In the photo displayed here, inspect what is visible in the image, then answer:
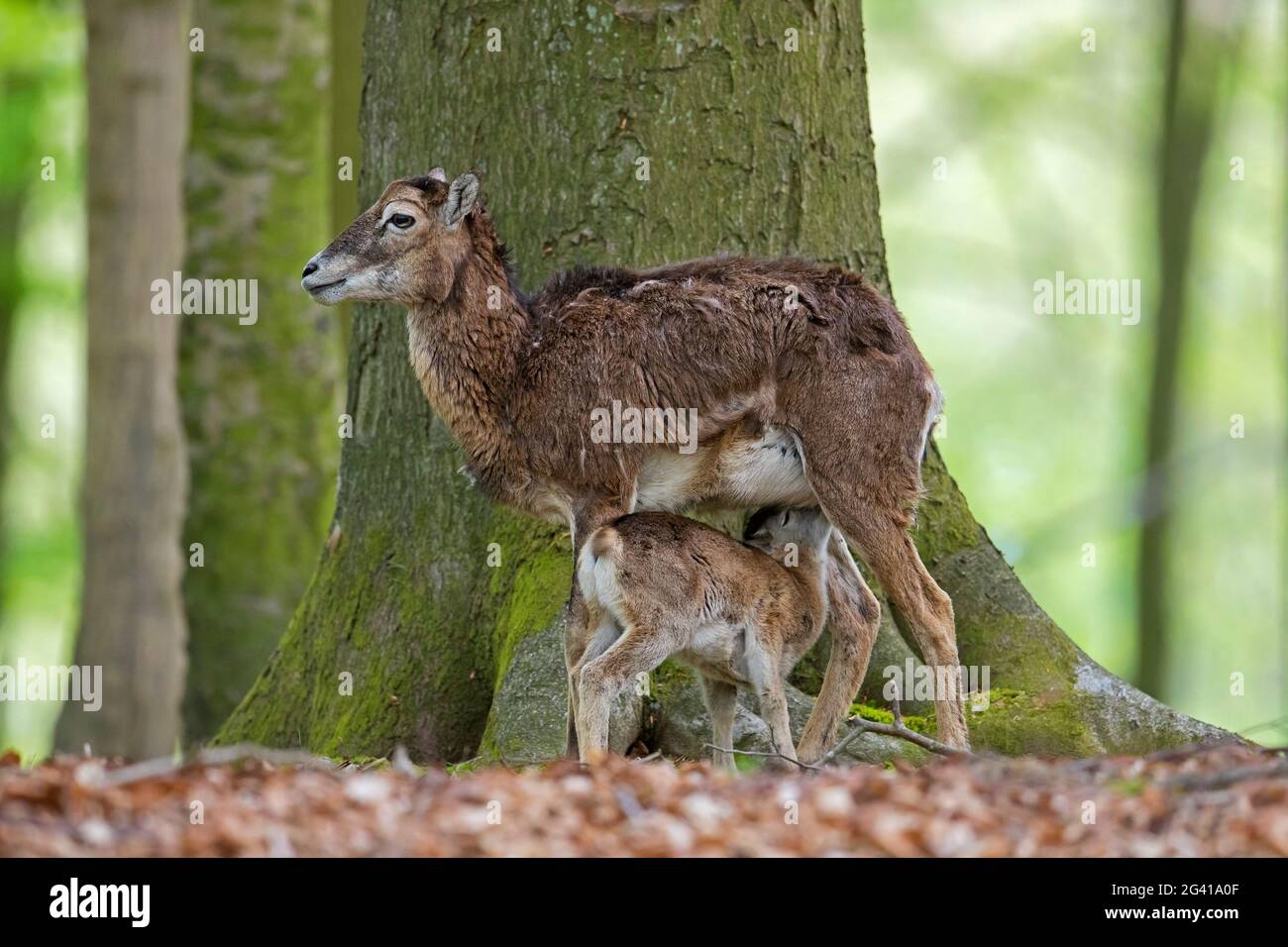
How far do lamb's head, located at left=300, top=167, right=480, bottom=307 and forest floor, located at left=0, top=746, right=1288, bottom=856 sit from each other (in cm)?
255

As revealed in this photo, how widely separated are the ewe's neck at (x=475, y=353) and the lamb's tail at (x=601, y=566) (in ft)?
2.28

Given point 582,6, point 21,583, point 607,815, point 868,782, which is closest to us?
point 607,815

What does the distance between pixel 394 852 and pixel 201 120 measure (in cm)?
924

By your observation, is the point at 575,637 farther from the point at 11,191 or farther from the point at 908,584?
the point at 11,191

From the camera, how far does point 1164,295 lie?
16.3 meters

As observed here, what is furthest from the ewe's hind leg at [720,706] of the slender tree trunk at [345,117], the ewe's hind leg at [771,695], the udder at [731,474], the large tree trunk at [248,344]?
the slender tree trunk at [345,117]

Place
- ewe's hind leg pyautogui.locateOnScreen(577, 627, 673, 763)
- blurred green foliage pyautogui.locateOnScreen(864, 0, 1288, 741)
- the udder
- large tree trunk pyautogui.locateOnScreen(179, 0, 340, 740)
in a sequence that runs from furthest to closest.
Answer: blurred green foliage pyautogui.locateOnScreen(864, 0, 1288, 741), large tree trunk pyautogui.locateOnScreen(179, 0, 340, 740), the udder, ewe's hind leg pyautogui.locateOnScreen(577, 627, 673, 763)

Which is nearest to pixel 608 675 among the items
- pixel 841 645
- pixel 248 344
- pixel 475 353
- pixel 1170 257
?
pixel 841 645

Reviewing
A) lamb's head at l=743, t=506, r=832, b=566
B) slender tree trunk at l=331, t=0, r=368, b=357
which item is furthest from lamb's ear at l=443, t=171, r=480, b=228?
slender tree trunk at l=331, t=0, r=368, b=357

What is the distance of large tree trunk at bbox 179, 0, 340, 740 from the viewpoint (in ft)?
40.2

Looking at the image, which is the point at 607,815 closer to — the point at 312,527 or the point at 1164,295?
the point at 312,527

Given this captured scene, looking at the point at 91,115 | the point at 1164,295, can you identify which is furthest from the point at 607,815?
the point at 1164,295

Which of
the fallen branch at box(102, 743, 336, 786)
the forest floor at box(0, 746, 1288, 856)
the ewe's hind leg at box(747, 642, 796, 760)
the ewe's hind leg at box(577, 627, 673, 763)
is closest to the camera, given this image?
the forest floor at box(0, 746, 1288, 856)

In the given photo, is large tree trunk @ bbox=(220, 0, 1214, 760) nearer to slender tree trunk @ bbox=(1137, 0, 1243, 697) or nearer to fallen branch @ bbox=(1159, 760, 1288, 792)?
fallen branch @ bbox=(1159, 760, 1288, 792)
